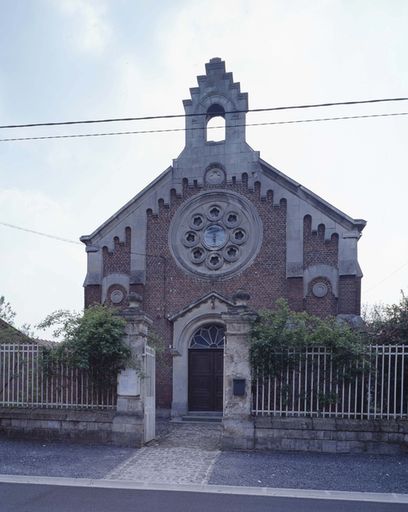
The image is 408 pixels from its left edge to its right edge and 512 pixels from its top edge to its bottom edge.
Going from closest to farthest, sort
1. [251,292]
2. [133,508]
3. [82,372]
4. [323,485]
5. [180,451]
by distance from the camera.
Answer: [133,508], [323,485], [180,451], [82,372], [251,292]

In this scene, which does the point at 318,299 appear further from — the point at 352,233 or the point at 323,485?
the point at 323,485

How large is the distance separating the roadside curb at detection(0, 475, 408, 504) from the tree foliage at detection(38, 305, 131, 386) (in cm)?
346

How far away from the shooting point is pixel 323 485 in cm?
811

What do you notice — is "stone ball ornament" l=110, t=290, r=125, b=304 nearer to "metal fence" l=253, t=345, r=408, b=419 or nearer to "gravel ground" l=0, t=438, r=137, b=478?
"gravel ground" l=0, t=438, r=137, b=478

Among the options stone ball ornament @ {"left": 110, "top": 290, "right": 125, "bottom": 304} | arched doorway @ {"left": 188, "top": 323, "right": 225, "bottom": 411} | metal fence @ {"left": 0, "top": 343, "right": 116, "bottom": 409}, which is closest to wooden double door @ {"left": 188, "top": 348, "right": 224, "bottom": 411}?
arched doorway @ {"left": 188, "top": 323, "right": 225, "bottom": 411}

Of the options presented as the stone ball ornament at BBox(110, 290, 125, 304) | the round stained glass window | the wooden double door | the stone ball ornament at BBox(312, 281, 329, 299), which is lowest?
the wooden double door

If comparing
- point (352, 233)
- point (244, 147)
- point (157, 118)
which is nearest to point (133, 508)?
point (157, 118)

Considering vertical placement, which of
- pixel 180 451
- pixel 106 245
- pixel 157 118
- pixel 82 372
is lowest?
pixel 180 451

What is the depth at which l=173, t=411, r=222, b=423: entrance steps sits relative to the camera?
16672 millimetres

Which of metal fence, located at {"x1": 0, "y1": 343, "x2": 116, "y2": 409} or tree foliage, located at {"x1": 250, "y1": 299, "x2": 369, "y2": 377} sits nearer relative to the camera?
tree foliage, located at {"x1": 250, "y1": 299, "x2": 369, "y2": 377}

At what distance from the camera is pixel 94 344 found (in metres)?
11.5

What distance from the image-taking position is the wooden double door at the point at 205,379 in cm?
1711

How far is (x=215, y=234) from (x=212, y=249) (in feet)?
1.92

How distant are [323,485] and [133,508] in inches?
125
